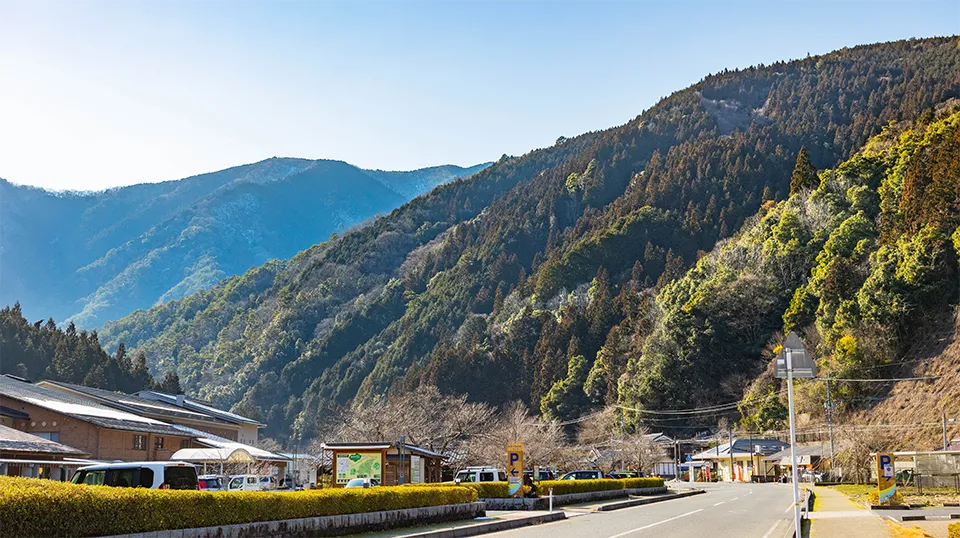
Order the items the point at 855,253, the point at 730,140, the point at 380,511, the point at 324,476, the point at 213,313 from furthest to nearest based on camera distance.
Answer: the point at 213,313 → the point at 730,140 → the point at 855,253 → the point at 324,476 → the point at 380,511

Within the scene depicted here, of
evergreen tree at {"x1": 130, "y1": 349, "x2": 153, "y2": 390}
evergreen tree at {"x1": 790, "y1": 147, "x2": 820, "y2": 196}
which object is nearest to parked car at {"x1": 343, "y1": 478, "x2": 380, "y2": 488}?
evergreen tree at {"x1": 130, "y1": 349, "x2": 153, "y2": 390}

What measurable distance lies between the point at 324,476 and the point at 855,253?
57.1 meters

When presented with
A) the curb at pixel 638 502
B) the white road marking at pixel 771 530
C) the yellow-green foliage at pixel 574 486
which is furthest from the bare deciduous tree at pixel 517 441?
the white road marking at pixel 771 530

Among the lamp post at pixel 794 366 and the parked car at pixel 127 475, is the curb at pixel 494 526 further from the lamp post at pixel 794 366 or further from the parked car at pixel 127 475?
the lamp post at pixel 794 366

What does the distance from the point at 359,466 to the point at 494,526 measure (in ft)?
30.3

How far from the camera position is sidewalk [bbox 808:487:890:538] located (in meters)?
18.8

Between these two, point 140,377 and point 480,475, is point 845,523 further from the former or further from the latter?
point 140,377

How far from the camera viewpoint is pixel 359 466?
30.1m

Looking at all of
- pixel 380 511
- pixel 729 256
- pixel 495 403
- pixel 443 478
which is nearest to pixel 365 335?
pixel 495 403

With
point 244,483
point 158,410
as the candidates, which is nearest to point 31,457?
point 244,483

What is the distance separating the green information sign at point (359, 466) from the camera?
29891mm

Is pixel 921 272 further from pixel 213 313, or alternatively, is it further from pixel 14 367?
pixel 213 313

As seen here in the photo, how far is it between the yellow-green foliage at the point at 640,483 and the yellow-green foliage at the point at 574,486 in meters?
1.75

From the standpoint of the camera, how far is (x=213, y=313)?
19025 cm
